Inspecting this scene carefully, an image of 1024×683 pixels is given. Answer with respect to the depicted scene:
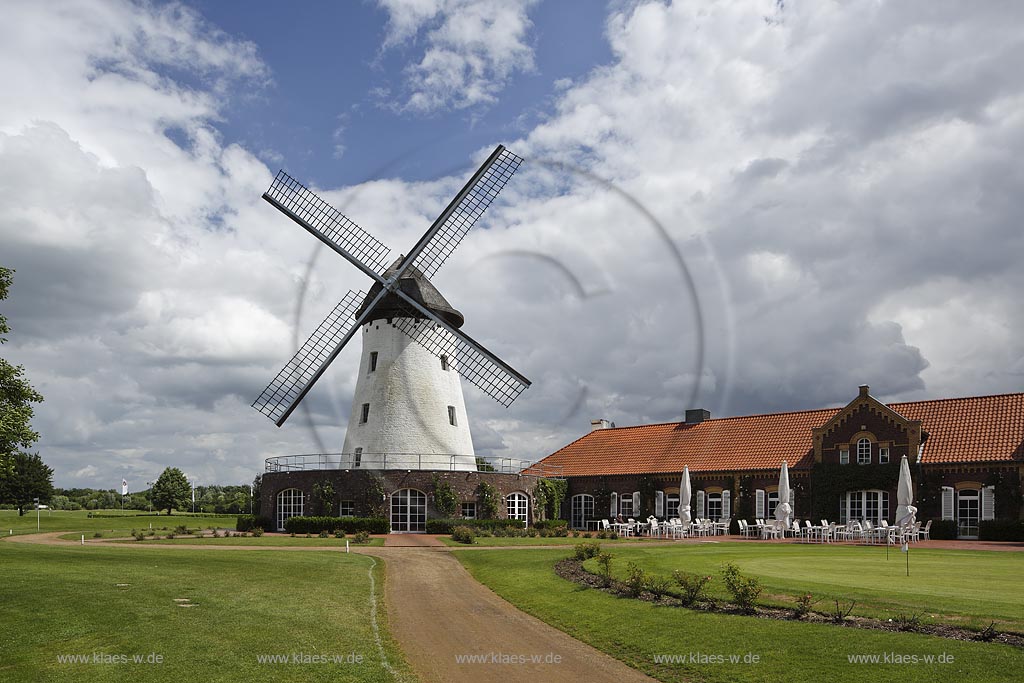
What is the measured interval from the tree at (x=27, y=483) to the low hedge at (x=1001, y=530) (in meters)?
62.7

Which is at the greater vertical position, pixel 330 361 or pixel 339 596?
pixel 330 361

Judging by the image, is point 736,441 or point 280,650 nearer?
point 280,650

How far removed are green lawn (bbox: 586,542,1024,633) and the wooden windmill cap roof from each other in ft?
51.1

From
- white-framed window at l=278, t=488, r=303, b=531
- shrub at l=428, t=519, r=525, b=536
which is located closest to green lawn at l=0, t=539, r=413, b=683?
shrub at l=428, t=519, r=525, b=536

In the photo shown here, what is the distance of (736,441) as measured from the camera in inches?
1794

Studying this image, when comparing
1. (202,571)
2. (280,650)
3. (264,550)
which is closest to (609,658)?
(280,650)

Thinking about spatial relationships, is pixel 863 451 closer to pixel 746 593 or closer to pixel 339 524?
pixel 339 524

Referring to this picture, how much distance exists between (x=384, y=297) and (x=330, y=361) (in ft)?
13.0

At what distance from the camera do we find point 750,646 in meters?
12.3

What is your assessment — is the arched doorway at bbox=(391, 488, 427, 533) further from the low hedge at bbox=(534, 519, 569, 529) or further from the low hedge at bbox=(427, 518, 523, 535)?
the low hedge at bbox=(534, 519, 569, 529)

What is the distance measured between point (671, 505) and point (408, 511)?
607 inches

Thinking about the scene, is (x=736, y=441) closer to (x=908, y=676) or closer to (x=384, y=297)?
(x=384, y=297)

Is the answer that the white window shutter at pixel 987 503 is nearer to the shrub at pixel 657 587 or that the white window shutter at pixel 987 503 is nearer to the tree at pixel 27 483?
the shrub at pixel 657 587

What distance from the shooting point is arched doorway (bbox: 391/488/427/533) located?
37250 millimetres
